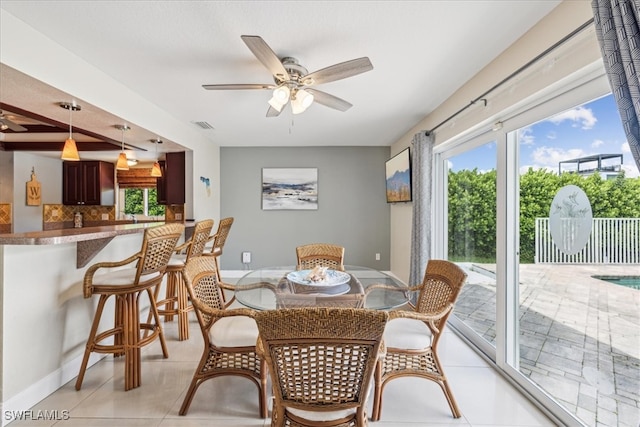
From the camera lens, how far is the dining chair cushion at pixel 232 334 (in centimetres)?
173

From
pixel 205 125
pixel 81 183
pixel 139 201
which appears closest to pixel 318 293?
pixel 205 125

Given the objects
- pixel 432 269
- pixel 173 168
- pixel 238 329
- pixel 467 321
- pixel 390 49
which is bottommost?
pixel 467 321

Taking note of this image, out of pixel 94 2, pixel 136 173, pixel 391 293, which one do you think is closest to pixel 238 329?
pixel 391 293

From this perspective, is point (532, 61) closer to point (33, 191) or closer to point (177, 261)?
Result: point (177, 261)

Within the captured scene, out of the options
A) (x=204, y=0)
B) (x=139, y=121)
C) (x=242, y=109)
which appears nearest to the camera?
(x=204, y=0)

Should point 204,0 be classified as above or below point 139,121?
above

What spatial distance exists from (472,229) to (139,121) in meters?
3.49

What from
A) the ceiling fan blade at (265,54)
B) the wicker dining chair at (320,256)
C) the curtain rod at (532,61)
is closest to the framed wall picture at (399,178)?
the curtain rod at (532,61)

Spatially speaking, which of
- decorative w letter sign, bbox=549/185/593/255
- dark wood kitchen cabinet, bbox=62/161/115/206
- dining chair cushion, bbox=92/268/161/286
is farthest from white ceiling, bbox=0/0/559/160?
dark wood kitchen cabinet, bbox=62/161/115/206

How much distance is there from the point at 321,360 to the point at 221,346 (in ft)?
3.06

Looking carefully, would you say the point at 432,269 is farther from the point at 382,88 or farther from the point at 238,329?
the point at 382,88

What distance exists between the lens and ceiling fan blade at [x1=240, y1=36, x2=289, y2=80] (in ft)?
5.09

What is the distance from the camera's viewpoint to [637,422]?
1394 millimetres

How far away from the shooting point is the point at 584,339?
167cm
